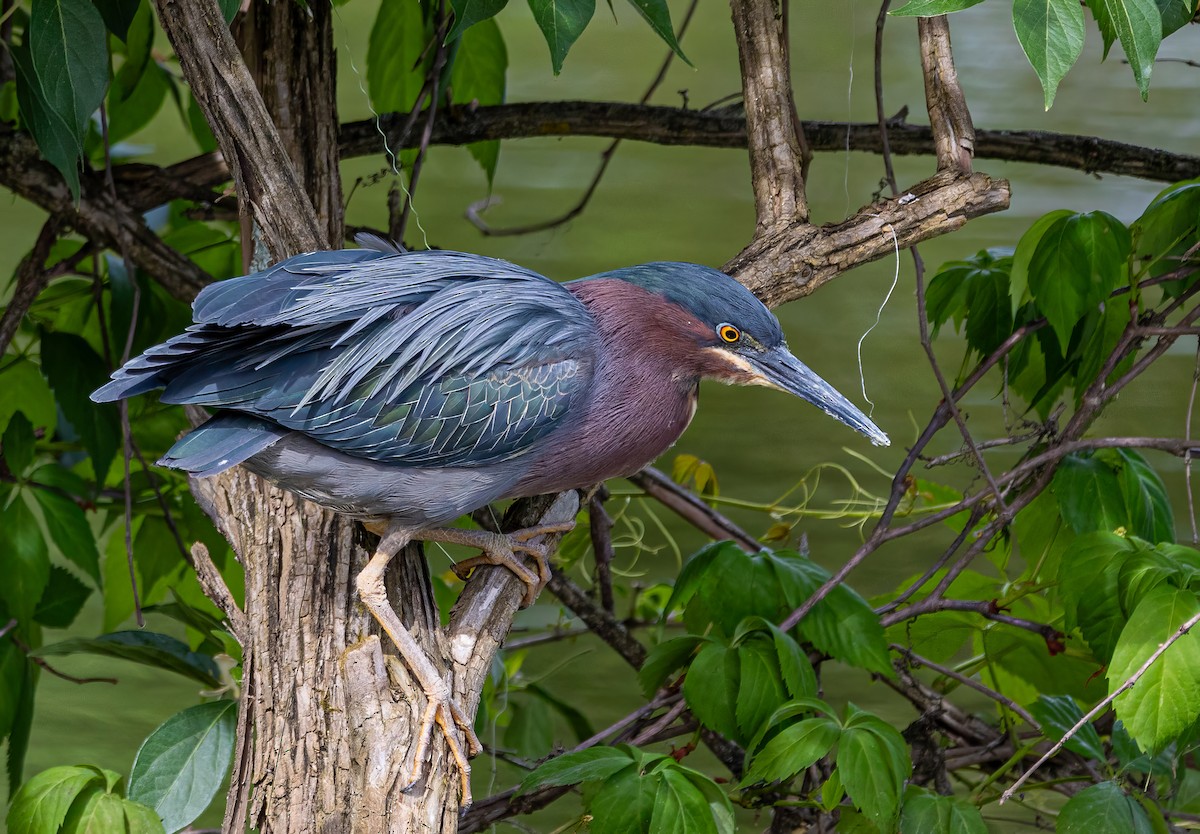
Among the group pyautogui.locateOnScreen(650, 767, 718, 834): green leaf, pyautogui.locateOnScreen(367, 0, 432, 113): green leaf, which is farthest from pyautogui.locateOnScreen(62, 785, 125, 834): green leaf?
pyautogui.locateOnScreen(367, 0, 432, 113): green leaf

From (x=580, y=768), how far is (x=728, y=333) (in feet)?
1.09

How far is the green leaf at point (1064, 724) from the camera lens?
934mm

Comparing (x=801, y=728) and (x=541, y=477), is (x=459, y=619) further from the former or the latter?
(x=801, y=728)

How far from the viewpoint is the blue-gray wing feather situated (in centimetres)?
73

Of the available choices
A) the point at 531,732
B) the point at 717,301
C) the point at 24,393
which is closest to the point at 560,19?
the point at 717,301

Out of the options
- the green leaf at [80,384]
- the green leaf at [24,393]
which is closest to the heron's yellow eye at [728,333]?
the green leaf at [80,384]

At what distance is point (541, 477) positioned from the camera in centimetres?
80

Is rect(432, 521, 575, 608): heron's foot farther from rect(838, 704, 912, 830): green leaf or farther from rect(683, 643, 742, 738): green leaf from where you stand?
rect(838, 704, 912, 830): green leaf

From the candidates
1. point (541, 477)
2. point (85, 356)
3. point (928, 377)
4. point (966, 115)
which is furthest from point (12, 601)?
point (928, 377)

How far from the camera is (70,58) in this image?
818 millimetres

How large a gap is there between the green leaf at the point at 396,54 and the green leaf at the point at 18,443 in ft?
1.58

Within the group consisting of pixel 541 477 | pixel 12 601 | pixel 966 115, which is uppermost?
pixel 966 115

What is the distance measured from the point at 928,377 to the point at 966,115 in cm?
152

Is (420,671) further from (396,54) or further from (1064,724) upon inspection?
(396,54)
